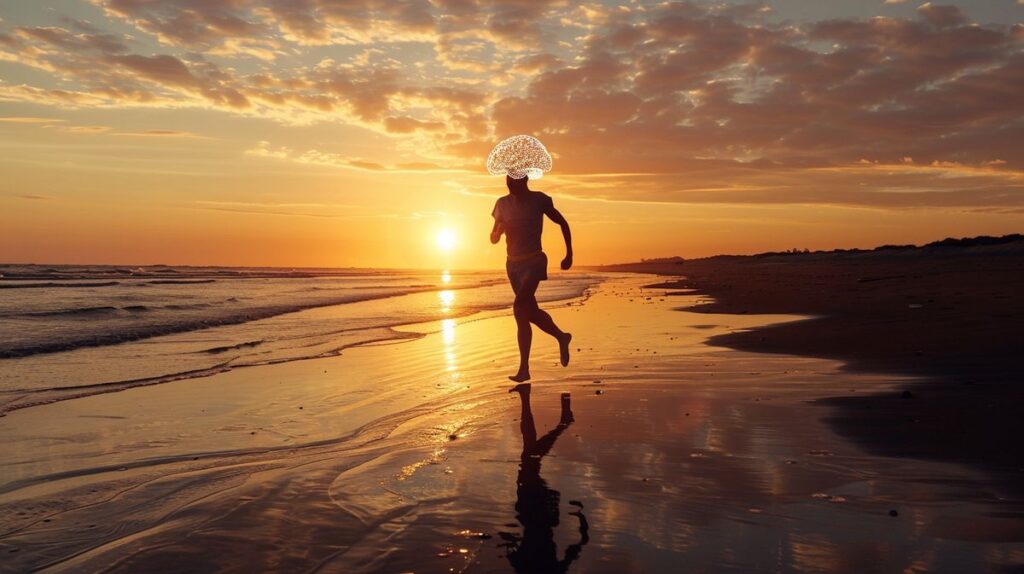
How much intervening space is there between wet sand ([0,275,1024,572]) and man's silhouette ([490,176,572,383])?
4.17 ft

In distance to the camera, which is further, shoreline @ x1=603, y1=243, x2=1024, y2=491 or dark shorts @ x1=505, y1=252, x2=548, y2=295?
dark shorts @ x1=505, y1=252, x2=548, y2=295

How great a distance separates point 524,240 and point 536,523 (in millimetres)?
5616

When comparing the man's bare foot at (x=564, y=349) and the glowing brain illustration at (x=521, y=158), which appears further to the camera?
the man's bare foot at (x=564, y=349)

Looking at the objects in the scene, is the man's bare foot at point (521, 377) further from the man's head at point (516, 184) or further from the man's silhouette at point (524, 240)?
the man's head at point (516, 184)

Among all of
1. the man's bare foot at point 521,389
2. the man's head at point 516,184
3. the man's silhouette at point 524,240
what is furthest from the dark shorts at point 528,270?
the man's bare foot at point 521,389

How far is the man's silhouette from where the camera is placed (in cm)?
872

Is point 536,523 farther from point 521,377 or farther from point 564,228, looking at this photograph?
point 564,228

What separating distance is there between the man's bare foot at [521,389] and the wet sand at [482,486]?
15 centimetres

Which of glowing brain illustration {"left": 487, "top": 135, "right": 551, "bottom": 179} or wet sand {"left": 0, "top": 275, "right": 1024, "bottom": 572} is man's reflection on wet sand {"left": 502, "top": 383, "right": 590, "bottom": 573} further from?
glowing brain illustration {"left": 487, "top": 135, "right": 551, "bottom": 179}

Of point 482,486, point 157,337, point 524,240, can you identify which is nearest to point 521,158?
point 524,240

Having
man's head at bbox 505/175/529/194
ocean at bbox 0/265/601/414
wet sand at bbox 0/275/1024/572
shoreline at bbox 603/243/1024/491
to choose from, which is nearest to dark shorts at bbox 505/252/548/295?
man's head at bbox 505/175/529/194

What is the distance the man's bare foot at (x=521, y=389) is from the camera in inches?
305

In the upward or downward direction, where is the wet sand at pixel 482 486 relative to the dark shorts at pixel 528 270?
downward

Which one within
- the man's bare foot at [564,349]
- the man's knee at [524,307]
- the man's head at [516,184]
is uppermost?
the man's head at [516,184]
